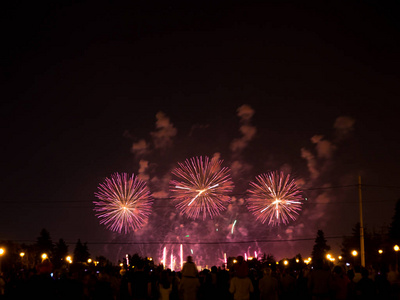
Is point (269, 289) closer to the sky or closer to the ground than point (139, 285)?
closer to the ground

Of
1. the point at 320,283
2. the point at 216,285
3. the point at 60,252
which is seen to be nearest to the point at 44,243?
the point at 60,252

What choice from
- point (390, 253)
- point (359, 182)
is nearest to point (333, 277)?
point (359, 182)

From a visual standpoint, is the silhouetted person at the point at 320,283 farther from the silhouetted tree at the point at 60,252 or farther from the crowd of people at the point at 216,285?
the silhouetted tree at the point at 60,252

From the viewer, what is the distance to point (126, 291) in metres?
13.4

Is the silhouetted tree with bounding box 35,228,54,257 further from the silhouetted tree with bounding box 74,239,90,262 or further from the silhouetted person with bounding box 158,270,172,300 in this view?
the silhouetted person with bounding box 158,270,172,300

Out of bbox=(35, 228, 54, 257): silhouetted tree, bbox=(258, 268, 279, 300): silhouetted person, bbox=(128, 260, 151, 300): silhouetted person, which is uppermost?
bbox=(35, 228, 54, 257): silhouetted tree

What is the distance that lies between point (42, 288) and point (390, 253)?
80655mm

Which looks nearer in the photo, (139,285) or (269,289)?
(139,285)

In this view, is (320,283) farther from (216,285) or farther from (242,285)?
(216,285)

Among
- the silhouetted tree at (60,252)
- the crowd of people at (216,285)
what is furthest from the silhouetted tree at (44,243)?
the crowd of people at (216,285)

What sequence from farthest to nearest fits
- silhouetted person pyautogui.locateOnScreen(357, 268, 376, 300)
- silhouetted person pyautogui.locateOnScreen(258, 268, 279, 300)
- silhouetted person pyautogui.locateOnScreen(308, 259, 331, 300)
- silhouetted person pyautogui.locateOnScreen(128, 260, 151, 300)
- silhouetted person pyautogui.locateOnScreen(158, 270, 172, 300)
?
silhouetted person pyautogui.locateOnScreen(158, 270, 172, 300)
silhouetted person pyautogui.locateOnScreen(258, 268, 279, 300)
silhouetted person pyautogui.locateOnScreen(308, 259, 331, 300)
silhouetted person pyautogui.locateOnScreen(357, 268, 376, 300)
silhouetted person pyautogui.locateOnScreen(128, 260, 151, 300)

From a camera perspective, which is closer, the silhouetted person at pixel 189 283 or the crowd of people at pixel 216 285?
the crowd of people at pixel 216 285

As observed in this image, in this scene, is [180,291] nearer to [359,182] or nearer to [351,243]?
[359,182]

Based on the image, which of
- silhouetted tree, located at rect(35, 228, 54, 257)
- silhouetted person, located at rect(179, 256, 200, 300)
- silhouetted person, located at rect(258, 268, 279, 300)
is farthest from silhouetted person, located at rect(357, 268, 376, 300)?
silhouetted tree, located at rect(35, 228, 54, 257)
